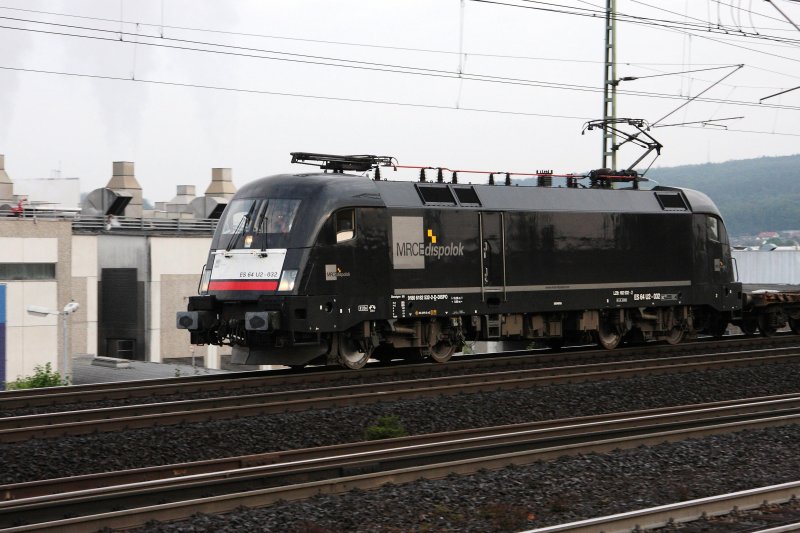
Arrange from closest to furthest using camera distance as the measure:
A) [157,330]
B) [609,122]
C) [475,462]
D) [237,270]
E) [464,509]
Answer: [464,509] < [475,462] < [237,270] < [609,122] < [157,330]

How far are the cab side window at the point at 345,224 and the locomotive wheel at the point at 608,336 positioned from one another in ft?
25.1

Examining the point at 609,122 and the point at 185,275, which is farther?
the point at 185,275

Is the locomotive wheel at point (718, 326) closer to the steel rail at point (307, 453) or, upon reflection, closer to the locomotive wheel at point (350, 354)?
the steel rail at point (307, 453)

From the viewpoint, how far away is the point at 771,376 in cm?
1978

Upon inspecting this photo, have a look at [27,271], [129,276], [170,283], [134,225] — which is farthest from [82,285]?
[27,271]

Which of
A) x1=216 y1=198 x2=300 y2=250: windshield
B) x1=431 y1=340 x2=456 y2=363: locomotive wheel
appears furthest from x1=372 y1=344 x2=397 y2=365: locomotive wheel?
x1=216 y1=198 x2=300 y2=250: windshield

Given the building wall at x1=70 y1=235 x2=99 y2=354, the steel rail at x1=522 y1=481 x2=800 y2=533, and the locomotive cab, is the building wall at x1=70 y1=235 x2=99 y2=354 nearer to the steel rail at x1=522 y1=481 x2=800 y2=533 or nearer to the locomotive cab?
the locomotive cab

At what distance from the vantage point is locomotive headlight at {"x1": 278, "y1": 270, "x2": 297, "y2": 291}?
18672 millimetres

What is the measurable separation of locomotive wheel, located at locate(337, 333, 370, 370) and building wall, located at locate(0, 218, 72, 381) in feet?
66.1

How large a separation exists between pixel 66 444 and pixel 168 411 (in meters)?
2.62

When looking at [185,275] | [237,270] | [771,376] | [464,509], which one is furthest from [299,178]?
[185,275]

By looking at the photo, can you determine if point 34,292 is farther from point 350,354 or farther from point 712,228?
point 712,228

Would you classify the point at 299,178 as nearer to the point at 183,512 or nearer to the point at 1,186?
the point at 183,512

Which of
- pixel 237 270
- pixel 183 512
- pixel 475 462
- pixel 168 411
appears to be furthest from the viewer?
pixel 237 270
